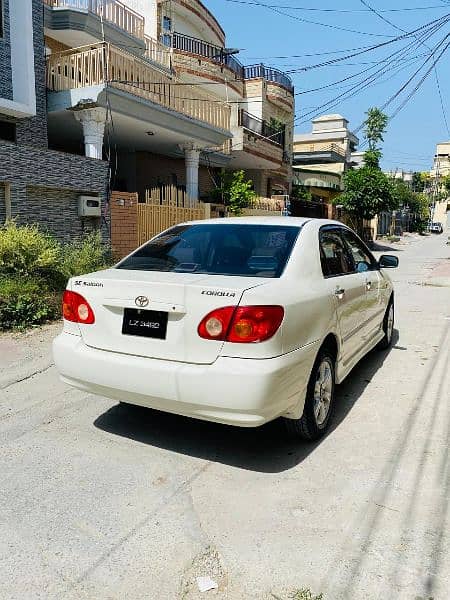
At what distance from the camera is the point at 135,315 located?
323 cm

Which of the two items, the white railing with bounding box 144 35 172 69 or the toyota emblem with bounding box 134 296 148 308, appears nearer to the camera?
the toyota emblem with bounding box 134 296 148 308

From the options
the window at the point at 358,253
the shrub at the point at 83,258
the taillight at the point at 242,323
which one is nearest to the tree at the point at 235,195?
the shrub at the point at 83,258

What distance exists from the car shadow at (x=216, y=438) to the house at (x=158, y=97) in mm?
9964

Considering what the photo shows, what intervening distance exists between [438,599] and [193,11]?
2260 cm

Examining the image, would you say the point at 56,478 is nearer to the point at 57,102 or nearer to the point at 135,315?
the point at 135,315

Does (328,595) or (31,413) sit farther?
(31,413)

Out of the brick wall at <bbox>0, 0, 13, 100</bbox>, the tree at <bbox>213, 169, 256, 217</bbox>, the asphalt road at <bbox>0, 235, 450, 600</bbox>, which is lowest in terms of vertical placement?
the asphalt road at <bbox>0, 235, 450, 600</bbox>

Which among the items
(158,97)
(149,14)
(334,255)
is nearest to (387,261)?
(334,255)

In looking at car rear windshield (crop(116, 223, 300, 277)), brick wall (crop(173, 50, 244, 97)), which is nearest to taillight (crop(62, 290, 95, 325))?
car rear windshield (crop(116, 223, 300, 277))

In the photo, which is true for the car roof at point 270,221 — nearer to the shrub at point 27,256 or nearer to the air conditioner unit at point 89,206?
the shrub at point 27,256

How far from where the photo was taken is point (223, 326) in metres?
2.97

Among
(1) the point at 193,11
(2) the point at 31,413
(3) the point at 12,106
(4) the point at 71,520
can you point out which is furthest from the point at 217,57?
(4) the point at 71,520

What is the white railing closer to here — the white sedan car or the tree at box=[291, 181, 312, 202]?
the tree at box=[291, 181, 312, 202]

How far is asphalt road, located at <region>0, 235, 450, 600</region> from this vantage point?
2242 millimetres
